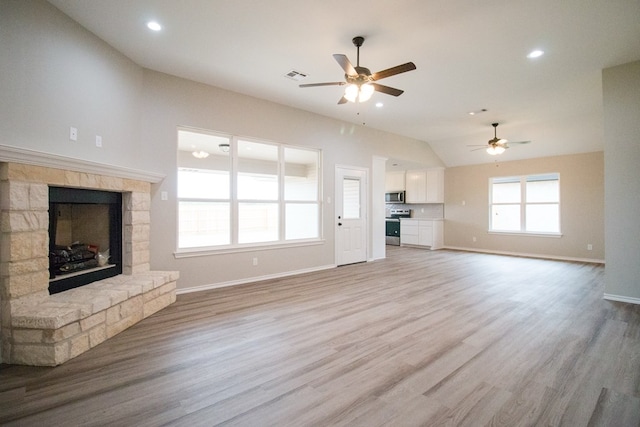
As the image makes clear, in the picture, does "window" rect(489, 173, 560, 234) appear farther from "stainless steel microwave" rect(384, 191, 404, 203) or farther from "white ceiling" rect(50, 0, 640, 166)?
"white ceiling" rect(50, 0, 640, 166)

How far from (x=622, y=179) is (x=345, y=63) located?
3869mm

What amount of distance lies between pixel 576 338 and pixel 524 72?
130 inches

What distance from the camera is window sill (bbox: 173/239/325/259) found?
413 cm

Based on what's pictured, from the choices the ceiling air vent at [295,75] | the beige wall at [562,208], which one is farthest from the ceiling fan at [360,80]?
the beige wall at [562,208]

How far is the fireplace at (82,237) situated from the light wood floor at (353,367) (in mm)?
779

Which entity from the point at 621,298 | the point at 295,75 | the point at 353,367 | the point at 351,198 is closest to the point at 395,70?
the point at 295,75

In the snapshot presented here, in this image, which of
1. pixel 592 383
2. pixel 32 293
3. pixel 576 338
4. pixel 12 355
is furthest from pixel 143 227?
pixel 576 338

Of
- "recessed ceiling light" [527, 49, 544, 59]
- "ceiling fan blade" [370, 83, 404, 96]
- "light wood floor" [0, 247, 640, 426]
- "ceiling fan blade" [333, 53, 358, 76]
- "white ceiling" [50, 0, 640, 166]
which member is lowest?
"light wood floor" [0, 247, 640, 426]

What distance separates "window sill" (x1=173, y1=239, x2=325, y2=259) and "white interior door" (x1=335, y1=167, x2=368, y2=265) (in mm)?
630

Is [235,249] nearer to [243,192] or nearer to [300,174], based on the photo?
[243,192]

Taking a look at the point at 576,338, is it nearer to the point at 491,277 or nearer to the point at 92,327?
the point at 491,277

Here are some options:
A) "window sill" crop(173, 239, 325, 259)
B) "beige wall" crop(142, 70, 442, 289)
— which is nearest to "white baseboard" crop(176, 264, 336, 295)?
"beige wall" crop(142, 70, 442, 289)

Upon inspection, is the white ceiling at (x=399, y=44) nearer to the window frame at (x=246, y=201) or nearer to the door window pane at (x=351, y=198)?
the window frame at (x=246, y=201)

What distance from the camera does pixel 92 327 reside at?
8.09 ft
